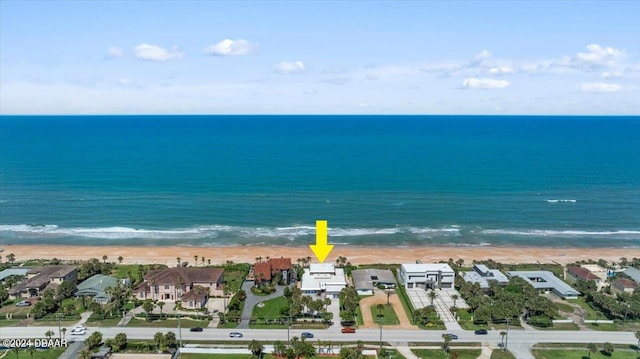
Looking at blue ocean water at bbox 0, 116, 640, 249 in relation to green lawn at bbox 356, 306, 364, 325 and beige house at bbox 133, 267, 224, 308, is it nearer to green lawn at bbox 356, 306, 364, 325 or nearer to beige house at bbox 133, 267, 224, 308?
beige house at bbox 133, 267, 224, 308

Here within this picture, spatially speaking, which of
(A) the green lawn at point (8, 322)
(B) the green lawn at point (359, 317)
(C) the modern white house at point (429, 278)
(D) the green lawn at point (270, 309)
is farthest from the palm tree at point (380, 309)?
(A) the green lawn at point (8, 322)

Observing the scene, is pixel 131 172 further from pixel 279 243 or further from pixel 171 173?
pixel 279 243

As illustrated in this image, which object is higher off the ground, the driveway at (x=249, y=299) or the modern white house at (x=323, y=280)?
the modern white house at (x=323, y=280)

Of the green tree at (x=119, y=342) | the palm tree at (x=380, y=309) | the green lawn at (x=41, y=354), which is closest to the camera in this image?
the green lawn at (x=41, y=354)

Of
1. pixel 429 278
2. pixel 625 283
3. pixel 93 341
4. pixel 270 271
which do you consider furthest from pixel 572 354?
pixel 93 341

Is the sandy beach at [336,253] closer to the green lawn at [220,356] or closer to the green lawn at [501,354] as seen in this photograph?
the green lawn at [501,354]

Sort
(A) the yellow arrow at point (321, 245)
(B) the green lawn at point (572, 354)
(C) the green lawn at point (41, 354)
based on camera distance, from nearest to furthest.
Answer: (C) the green lawn at point (41, 354) < (B) the green lawn at point (572, 354) < (A) the yellow arrow at point (321, 245)
